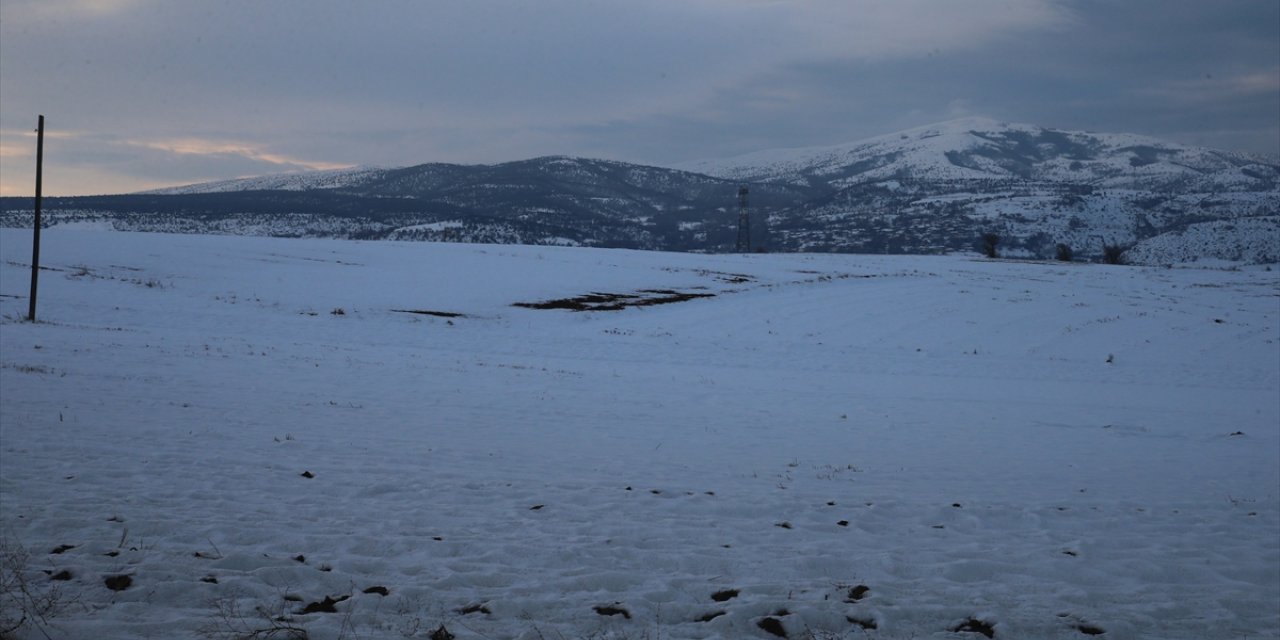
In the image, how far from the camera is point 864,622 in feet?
20.9

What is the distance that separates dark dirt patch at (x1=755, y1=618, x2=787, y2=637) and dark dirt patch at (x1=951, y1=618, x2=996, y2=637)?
4.64 ft

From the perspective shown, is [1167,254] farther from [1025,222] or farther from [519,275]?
[519,275]

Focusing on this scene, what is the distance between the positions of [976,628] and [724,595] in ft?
6.76

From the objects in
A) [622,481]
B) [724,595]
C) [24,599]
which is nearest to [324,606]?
[24,599]

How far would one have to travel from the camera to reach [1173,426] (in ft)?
59.4

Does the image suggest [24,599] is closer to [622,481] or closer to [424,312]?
[622,481]

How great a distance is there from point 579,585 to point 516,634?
1156 millimetres

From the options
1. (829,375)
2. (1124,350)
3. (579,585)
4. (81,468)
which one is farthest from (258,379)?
(1124,350)

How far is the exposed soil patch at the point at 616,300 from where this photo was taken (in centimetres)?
4012

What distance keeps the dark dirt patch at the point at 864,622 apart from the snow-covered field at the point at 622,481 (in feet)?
0.05

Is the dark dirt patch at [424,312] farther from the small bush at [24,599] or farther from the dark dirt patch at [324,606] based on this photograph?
the dark dirt patch at [324,606]

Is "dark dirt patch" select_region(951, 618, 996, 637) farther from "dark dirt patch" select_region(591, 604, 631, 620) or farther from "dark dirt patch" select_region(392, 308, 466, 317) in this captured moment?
"dark dirt patch" select_region(392, 308, 466, 317)

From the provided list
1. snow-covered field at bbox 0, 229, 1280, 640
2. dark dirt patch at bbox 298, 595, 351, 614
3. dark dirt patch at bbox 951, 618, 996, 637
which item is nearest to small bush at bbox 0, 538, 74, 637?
snow-covered field at bbox 0, 229, 1280, 640

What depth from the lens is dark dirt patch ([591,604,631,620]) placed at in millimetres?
6301
